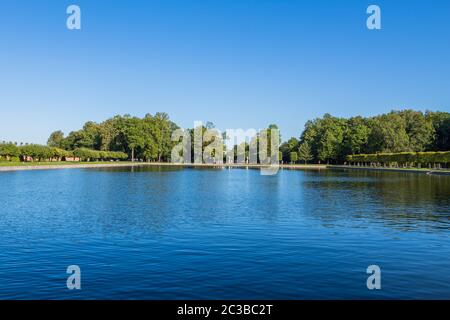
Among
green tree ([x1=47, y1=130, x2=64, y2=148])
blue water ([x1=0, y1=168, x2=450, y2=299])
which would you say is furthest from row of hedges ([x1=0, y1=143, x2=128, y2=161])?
blue water ([x1=0, y1=168, x2=450, y2=299])

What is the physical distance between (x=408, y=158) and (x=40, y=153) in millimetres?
82085

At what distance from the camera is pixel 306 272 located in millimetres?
13547

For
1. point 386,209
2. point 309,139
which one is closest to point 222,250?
point 386,209

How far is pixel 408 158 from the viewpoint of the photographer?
97000mm

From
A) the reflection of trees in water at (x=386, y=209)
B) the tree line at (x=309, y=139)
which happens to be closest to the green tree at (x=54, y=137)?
the tree line at (x=309, y=139)

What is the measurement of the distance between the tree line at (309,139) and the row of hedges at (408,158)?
817 centimetres

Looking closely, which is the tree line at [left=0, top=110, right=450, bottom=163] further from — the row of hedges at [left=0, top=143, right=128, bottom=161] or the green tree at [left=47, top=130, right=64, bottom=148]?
the green tree at [left=47, top=130, right=64, bottom=148]

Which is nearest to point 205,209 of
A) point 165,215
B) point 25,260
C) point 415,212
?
point 165,215

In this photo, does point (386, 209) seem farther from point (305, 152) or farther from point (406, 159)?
point (305, 152)

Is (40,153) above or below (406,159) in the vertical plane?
above

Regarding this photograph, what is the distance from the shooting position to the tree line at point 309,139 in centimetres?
11744

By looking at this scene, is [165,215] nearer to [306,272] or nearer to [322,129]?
[306,272]

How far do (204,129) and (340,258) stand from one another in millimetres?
134631

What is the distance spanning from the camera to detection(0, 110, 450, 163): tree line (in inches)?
4624
